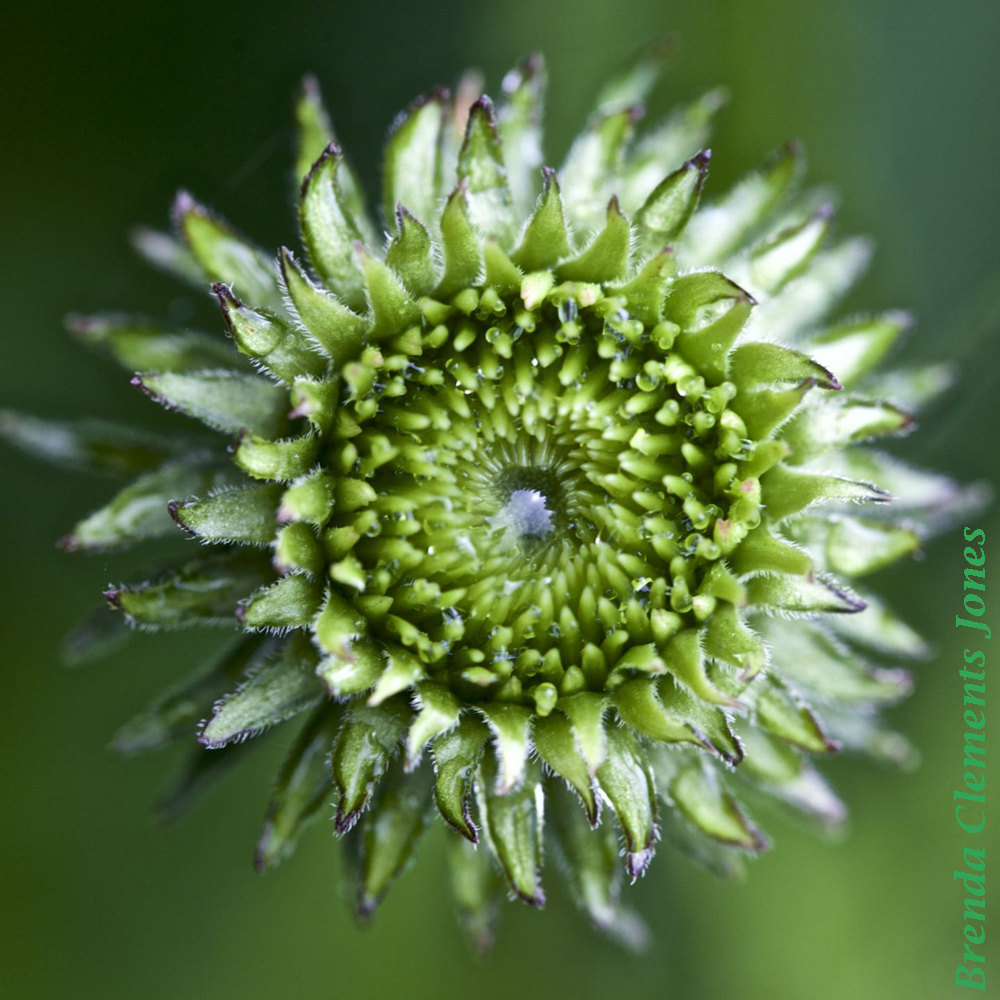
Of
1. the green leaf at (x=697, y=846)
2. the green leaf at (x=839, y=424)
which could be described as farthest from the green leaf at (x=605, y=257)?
the green leaf at (x=697, y=846)

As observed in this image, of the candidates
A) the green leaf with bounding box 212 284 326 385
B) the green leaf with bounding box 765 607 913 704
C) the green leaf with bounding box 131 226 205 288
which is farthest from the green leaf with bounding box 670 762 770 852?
the green leaf with bounding box 131 226 205 288

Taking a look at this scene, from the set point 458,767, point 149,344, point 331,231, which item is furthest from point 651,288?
point 149,344

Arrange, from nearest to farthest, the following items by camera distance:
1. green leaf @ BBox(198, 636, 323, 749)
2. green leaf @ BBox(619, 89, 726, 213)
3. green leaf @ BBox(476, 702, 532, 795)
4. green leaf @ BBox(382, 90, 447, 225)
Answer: green leaf @ BBox(476, 702, 532, 795), green leaf @ BBox(198, 636, 323, 749), green leaf @ BBox(382, 90, 447, 225), green leaf @ BBox(619, 89, 726, 213)

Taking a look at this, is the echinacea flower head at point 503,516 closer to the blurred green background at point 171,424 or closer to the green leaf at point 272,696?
the green leaf at point 272,696

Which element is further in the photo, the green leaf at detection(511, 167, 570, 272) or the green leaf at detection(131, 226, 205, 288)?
the green leaf at detection(131, 226, 205, 288)

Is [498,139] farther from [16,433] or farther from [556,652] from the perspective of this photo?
[16,433]

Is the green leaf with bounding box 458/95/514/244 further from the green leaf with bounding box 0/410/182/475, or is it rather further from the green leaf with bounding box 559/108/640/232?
the green leaf with bounding box 0/410/182/475

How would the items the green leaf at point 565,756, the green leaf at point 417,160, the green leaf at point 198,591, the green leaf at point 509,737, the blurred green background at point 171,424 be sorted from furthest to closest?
the blurred green background at point 171,424
the green leaf at point 417,160
the green leaf at point 198,591
the green leaf at point 565,756
the green leaf at point 509,737
